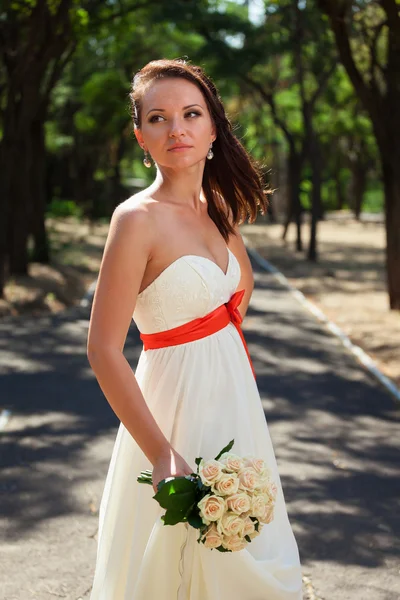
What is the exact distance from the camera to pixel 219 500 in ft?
9.53

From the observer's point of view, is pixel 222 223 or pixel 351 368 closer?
pixel 222 223

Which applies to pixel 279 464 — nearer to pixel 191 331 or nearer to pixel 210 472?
pixel 191 331

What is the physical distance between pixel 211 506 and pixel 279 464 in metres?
4.63

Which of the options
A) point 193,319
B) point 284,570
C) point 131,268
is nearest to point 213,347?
point 193,319

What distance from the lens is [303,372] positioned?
11.5 m

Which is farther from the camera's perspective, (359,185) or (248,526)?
(359,185)

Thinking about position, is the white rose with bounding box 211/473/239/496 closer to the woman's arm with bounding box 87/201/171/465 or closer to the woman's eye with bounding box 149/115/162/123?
the woman's arm with bounding box 87/201/171/465

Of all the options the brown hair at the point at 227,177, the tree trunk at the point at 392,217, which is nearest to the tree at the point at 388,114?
the tree trunk at the point at 392,217

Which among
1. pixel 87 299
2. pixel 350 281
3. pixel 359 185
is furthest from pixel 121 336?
pixel 359 185

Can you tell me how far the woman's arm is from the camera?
10.1 feet

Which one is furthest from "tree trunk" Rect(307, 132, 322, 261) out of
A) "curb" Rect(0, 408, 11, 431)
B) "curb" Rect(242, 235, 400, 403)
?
"curb" Rect(0, 408, 11, 431)

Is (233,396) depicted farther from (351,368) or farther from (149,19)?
(149,19)

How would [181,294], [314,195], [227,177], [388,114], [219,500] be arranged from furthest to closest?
[314,195] < [388,114] < [227,177] < [181,294] < [219,500]

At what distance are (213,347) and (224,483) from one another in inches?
23.1
